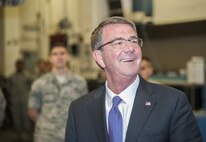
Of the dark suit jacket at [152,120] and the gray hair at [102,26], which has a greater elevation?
the gray hair at [102,26]

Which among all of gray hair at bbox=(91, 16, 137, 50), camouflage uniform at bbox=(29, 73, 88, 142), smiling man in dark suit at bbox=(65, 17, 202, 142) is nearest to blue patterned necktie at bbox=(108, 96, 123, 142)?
smiling man in dark suit at bbox=(65, 17, 202, 142)

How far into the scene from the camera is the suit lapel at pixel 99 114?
1.66m

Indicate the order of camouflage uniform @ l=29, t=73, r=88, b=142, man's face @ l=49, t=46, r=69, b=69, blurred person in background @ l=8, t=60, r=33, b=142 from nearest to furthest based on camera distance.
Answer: camouflage uniform @ l=29, t=73, r=88, b=142
man's face @ l=49, t=46, r=69, b=69
blurred person in background @ l=8, t=60, r=33, b=142

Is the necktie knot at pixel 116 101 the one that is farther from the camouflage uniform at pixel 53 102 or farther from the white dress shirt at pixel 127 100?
the camouflage uniform at pixel 53 102

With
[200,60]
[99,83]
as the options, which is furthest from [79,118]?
[99,83]

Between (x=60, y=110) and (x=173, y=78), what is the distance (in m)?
2.21

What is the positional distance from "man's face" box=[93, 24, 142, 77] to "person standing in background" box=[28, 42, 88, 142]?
1.67 meters

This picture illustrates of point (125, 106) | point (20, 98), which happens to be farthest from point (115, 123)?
point (20, 98)

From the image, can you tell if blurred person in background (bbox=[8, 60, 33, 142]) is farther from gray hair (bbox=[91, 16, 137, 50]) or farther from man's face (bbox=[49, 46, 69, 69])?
gray hair (bbox=[91, 16, 137, 50])

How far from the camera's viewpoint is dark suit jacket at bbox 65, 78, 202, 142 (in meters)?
1.55

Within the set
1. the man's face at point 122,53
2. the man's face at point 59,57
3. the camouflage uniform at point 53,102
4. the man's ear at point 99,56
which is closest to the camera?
the man's face at point 122,53

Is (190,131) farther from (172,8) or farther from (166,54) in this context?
(166,54)

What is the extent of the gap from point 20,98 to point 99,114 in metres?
4.84

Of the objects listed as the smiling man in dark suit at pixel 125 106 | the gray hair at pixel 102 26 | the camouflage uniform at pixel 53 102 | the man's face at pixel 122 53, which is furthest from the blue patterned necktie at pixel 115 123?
the camouflage uniform at pixel 53 102
